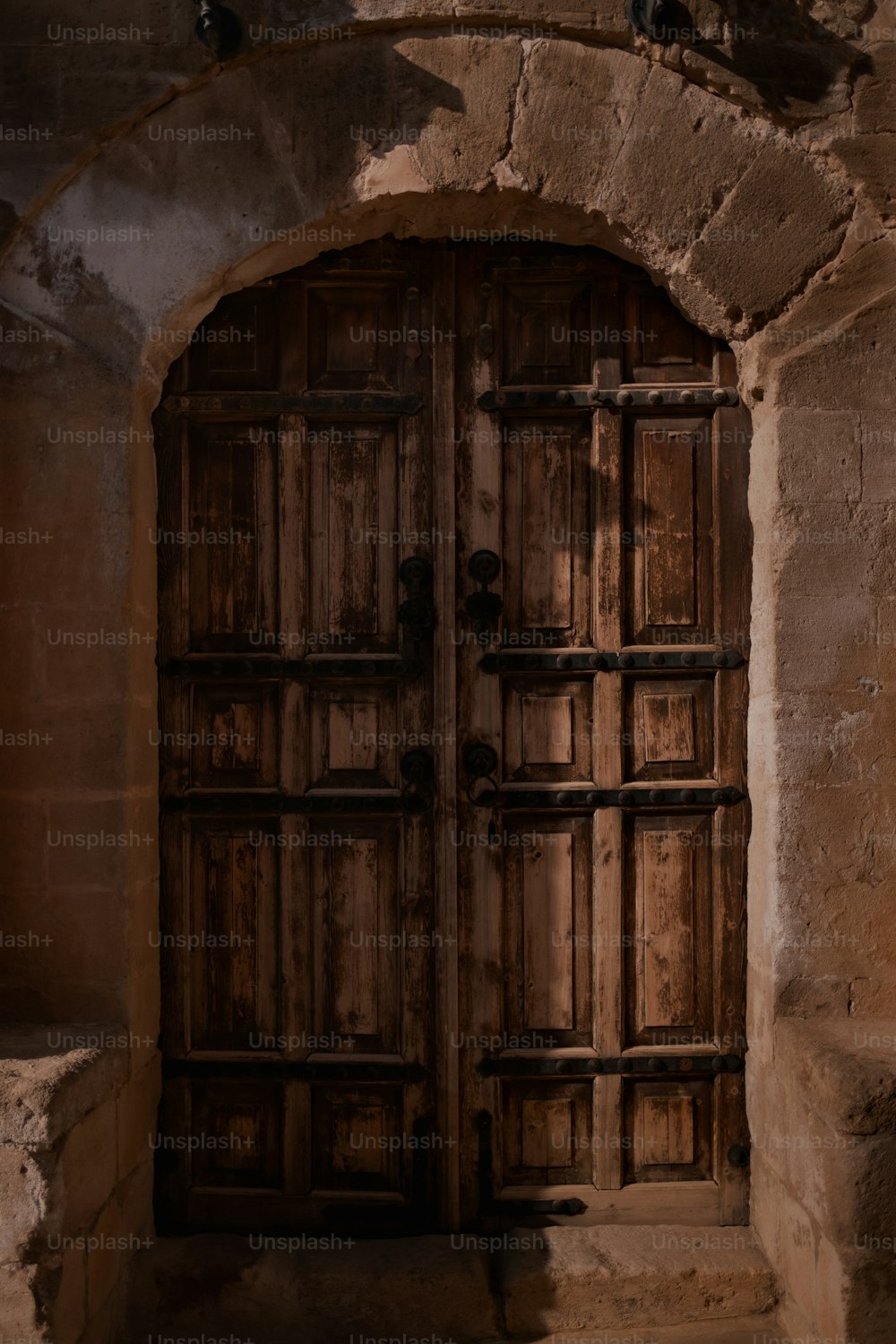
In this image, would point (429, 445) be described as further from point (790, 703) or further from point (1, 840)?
point (1, 840)

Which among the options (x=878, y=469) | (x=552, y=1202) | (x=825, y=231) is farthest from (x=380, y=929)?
(x=825, y=231)

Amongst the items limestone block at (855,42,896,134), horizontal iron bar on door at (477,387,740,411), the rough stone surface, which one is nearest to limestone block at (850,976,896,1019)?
the rough stone surface

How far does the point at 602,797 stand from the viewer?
2705 millimetres

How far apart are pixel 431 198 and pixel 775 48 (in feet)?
3.13

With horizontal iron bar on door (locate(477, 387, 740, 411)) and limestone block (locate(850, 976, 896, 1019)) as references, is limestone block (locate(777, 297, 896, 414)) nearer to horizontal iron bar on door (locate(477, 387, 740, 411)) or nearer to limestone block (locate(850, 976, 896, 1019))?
horizontal iron bar on door (locate(477, 387, 740, 411))

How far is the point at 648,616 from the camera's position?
274 centimetres

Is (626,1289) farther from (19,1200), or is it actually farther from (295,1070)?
(19,1200)

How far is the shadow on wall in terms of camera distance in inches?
98.6

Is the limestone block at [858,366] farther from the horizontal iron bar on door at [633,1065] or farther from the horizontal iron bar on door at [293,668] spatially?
the horizontal iron bar on door at [633,1065]

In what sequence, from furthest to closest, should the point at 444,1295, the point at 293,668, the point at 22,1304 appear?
the point at 293,668, the point at 444,1295, the point at 22,1304

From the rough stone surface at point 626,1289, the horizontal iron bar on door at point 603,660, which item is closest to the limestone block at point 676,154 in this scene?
the horizontal iron bar on door at point 603,660

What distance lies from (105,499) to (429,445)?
871mm

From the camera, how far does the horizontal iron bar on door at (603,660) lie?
271 cm

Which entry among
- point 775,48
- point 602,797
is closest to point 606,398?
point 775,48
